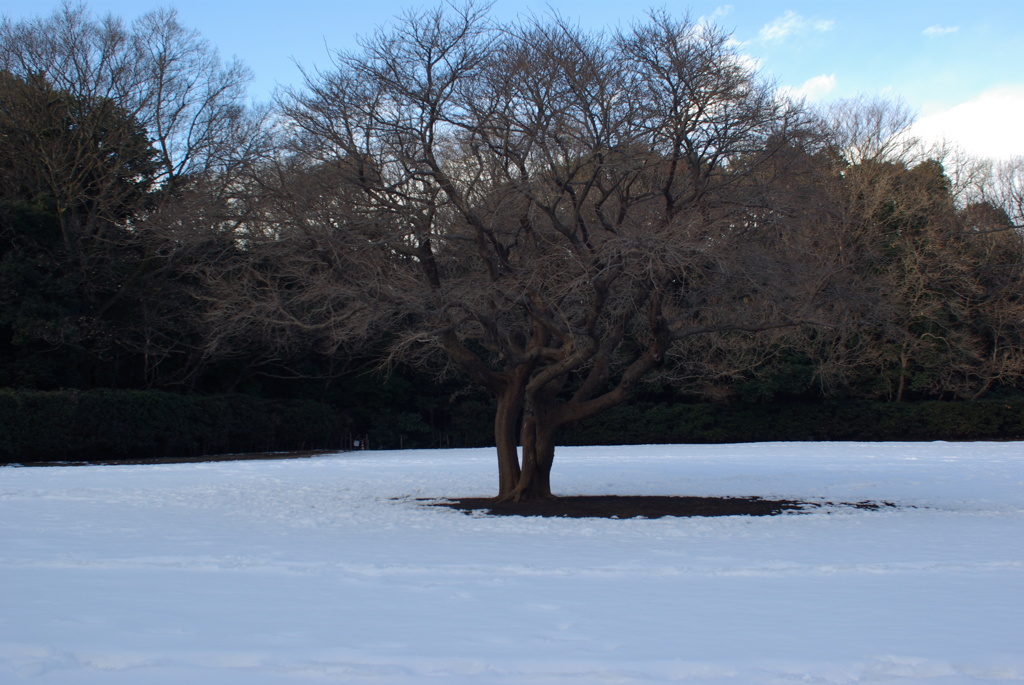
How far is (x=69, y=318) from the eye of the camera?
23.1m

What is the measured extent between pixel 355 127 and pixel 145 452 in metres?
16.0

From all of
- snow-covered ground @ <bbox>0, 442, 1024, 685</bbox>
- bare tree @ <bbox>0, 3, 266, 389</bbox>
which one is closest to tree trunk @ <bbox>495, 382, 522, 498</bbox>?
snow-covered ground @ <bbox>0, 442, 1024, 685</bbox>

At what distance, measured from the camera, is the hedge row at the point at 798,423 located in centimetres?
3150

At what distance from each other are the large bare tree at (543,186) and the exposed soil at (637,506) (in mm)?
1597

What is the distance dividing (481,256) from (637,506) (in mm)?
4211

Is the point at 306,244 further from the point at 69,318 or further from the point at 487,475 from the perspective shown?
the point at 69,318

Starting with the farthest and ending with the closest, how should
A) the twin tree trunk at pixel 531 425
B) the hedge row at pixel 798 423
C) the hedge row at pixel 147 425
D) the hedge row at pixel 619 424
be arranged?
the hedge row at pixel 798 423, the hedge row at pixel 619 424, the hedge row at pixel 147 425, the twin tree trunk at pixel 531 425

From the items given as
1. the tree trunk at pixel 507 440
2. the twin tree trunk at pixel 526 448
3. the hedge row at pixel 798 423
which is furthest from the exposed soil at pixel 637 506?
the hedge row at pixel 798 423

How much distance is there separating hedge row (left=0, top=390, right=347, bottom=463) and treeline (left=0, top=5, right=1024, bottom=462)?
9 cm

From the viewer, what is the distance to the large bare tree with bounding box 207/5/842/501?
11336mm

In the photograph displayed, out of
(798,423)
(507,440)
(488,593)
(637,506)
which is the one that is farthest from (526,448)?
(798,423)

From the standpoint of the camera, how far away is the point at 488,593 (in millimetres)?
6789

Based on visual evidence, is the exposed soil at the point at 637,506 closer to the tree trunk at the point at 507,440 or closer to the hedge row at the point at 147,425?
the tree trunk at the point at 507,440

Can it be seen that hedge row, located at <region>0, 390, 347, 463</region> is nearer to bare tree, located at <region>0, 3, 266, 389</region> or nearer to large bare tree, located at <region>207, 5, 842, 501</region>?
bare tree, located at <region>0, 3, 266, 389</region>
